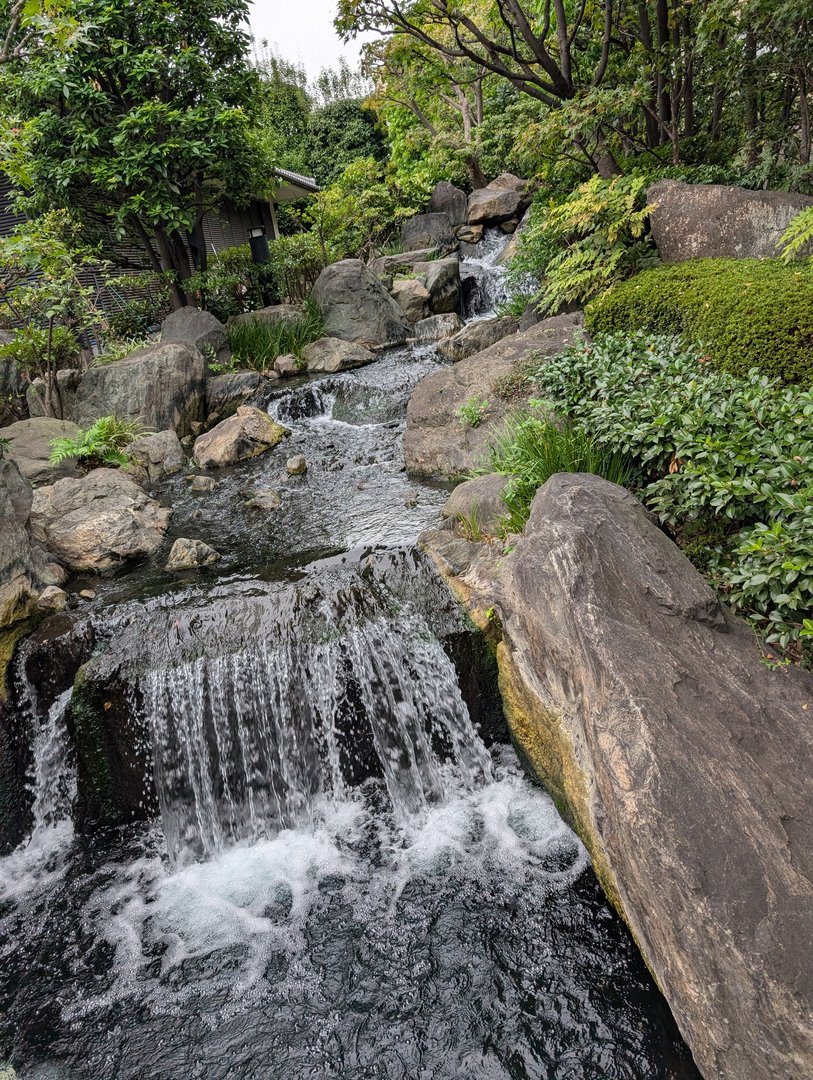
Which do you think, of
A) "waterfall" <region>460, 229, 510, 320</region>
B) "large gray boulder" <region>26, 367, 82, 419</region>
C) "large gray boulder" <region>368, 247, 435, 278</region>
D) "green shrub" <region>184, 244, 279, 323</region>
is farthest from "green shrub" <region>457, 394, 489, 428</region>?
"large gray boulder" <region>368, 247, 435, 278</region>

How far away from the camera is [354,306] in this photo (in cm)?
1432

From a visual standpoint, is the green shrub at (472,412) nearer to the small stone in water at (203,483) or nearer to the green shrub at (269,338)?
the small stone in water at (203,483)

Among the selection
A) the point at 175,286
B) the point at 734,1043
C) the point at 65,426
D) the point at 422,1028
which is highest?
the point at 175,286

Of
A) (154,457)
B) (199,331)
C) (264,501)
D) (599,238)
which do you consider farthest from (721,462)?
(199,331)

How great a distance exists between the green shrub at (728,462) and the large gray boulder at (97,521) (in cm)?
497

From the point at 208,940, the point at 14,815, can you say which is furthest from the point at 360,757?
the point at 14,815

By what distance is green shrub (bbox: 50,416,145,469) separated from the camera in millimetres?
8836

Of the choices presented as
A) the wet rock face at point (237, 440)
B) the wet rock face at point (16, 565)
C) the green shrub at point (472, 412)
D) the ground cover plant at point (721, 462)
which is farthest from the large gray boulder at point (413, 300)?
the wet rock face at point (16, 565)

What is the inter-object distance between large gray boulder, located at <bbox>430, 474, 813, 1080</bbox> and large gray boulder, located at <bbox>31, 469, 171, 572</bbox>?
4.61 metres

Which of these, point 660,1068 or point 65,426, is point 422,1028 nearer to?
point 660,1068

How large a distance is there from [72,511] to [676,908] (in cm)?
704

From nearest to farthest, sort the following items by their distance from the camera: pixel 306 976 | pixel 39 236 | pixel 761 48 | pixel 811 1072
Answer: pixel 811 1072 < pixel 306 976 < pixel 761 48 < pixel 39 236

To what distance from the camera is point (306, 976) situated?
3723 millimetres

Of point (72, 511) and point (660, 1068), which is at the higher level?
point (72, 511)
